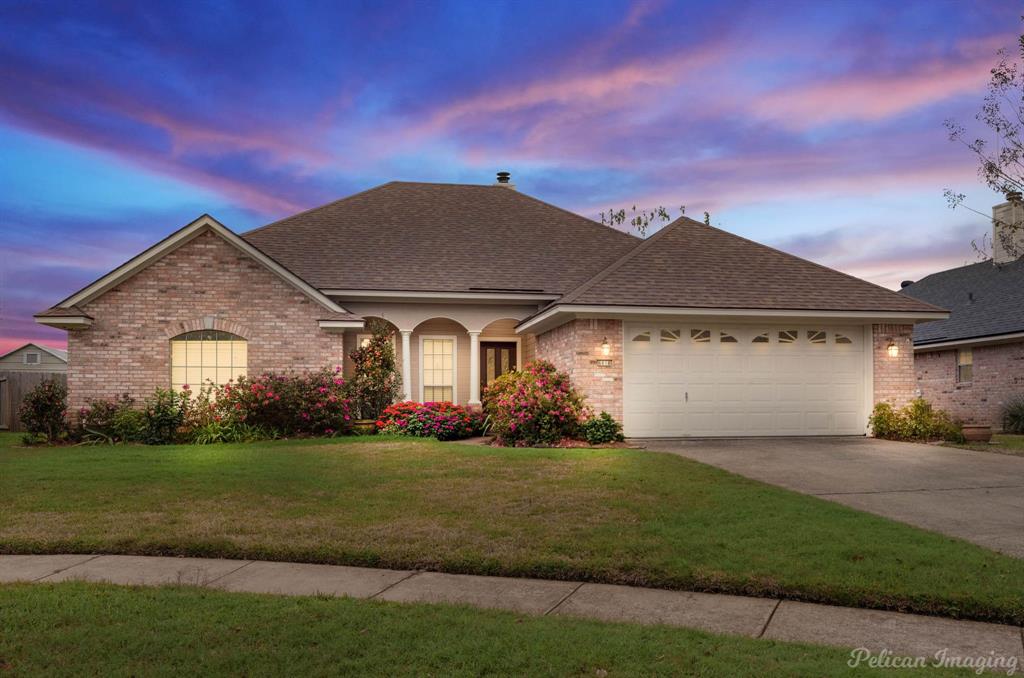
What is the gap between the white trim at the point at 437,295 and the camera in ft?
64.1

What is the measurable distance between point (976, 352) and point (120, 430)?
25390mm

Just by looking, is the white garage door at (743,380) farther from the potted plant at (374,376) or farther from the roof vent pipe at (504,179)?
the roof vent pipe at (504,179)

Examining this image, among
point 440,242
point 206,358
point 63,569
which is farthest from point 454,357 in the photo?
point 63,569

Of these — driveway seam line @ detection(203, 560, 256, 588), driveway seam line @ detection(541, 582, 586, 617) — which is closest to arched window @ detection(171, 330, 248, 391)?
driveway seam line @ detection(203, 560, 256, 588)

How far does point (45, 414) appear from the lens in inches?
654

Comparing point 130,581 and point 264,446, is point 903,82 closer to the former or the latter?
point 264,446

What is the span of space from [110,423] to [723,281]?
1484 centimetres

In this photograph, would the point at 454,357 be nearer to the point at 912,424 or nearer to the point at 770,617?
the point at 912,424

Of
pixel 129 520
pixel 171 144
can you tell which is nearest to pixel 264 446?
pixel 129 520

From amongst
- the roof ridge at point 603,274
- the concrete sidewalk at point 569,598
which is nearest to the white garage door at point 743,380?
the roof ridge at point 603,274

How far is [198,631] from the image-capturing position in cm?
452

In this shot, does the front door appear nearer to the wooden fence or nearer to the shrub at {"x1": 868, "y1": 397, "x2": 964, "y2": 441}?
the shrub at {"x1": 868, "y1": 397, "x2": 964, "y2": 441}

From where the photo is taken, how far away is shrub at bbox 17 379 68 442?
1648 centimetres

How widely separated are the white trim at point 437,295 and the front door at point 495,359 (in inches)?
103
